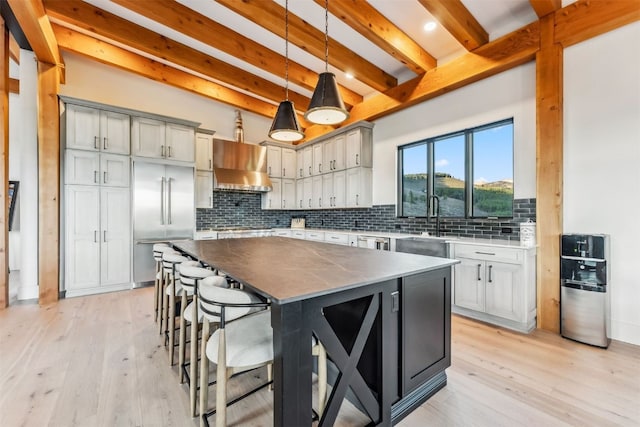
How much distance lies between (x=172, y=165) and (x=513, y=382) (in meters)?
4.98

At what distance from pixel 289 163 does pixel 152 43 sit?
3203 millimetres

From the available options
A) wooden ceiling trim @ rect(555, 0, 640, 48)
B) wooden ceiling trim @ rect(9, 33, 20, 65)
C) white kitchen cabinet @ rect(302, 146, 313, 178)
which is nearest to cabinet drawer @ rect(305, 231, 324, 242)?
white kitchen cabinet @ rect(302, 146, 313, 178)

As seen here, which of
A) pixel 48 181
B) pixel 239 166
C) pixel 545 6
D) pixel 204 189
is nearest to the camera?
pixel 545 6

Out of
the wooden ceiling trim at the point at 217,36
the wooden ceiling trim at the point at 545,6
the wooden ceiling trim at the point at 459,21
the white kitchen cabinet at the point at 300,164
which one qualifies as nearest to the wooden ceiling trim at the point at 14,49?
the wooden ceiling trim at the point at 217,36

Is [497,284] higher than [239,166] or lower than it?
lower

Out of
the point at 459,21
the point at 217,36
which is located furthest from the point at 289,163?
the point at 459,21

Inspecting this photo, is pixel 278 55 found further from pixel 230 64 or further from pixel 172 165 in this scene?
pixel 172 165

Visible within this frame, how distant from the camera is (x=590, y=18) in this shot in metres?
2.60

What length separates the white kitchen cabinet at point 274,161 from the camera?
240 inches

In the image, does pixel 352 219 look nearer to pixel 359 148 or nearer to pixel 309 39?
pixel 359 148

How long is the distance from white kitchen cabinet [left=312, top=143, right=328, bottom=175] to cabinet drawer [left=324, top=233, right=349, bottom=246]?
133cm

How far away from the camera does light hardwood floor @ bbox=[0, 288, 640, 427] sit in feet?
5.35

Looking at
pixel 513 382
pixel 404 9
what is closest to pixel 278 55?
pixel 404 9

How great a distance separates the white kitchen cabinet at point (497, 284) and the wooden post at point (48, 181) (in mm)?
5043
